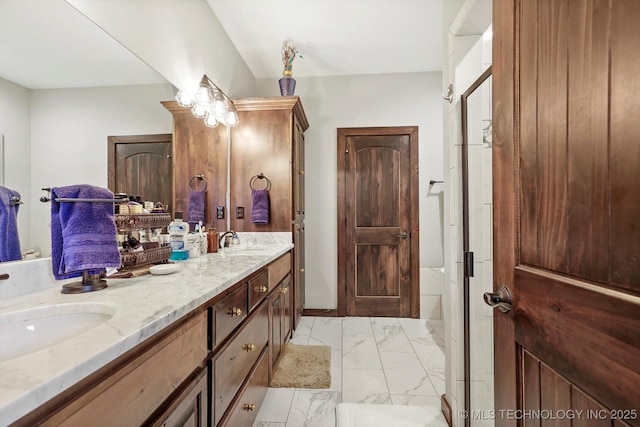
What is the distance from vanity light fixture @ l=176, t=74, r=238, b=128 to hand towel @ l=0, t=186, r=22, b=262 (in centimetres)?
115

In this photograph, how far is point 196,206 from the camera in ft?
7.19

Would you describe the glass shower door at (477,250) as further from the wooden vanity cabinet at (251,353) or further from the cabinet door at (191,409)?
the cabinet door at (191,409)

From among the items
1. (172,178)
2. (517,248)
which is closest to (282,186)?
(172,178)

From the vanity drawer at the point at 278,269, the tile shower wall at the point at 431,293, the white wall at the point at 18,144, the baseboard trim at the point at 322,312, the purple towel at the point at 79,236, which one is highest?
the white wall at the point at 18,144

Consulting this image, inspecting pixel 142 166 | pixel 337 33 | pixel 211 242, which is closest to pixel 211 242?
pixel 211 242

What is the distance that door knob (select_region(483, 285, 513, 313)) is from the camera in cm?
77

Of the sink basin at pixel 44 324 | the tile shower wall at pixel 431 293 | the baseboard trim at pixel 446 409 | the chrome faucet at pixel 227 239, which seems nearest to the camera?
the sink basin at pixel 44 324

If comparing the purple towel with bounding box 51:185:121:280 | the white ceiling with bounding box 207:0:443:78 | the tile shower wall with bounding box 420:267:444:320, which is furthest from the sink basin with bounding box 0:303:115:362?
the tile shower wall with bounding box 420:267:444:320

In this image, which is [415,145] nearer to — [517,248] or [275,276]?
[275,276]

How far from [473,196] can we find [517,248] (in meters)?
0.75

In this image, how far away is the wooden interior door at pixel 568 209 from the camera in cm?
47

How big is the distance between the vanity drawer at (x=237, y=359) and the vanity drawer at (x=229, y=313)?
55 millimetres

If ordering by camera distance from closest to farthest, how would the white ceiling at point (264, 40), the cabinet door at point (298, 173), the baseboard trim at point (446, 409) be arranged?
the white ceiling at point (264, 40) → the baseboard trim at point (446, 409) → the cabinet door at point (298, 173)

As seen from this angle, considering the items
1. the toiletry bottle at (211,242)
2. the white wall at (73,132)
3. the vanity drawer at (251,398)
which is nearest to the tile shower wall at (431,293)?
the vanity drawer at (251,398)
